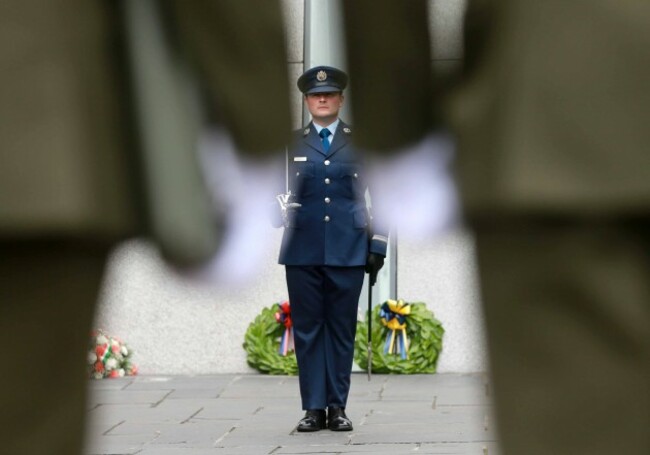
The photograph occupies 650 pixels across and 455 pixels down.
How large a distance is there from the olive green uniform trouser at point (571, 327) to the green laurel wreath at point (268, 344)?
27.2 feet

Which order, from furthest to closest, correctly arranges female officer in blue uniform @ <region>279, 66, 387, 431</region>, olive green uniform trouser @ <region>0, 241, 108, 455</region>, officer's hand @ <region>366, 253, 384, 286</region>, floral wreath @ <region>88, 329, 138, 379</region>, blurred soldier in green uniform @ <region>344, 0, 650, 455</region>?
floral wreath @ <region>88, 329, 138, 379</region>, officer's hand @ <region>366, 253, 384, 286</region>, female officer in blue uniform @ <region>279, 66, 387, 431</region>, olive green uniform trouser @ <region>0, 241, 108, 455</region>, blurred soldier in green uniform @ <region>344, 0, 650, 455</region>

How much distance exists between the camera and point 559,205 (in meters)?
1.78

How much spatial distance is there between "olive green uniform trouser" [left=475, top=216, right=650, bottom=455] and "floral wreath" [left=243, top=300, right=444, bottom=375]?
322 inches

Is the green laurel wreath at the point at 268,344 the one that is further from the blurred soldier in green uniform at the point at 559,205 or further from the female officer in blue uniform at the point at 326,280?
the blurred soldier in green uniform at the point at 559,205

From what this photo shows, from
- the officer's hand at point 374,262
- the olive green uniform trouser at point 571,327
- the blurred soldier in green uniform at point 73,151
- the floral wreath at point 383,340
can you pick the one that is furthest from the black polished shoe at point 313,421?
the olive green uniform trouser at point 571,327

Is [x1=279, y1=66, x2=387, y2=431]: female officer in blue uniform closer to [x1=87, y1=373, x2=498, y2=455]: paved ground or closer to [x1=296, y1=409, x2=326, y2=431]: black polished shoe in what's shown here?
[x1=296, y1=409, x2=326, y2=431]: black polished shoe

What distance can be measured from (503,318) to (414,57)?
32 cm

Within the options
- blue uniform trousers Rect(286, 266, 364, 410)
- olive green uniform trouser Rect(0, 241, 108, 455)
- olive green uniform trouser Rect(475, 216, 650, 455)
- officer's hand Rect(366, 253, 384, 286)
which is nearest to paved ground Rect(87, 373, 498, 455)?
blue uniform trousers Rect(286, 266, 364, 410)

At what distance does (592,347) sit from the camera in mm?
1809

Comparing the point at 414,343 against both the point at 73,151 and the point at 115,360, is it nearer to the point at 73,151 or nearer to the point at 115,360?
the point at 115,360

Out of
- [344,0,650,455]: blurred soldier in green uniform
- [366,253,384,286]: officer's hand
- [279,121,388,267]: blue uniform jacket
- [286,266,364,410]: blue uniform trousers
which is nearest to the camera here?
[344,0,650,455]: blurred soldier in green uniform

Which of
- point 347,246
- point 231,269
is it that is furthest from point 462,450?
point 231,269

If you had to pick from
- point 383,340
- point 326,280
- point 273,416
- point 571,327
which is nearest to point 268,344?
point 383,340

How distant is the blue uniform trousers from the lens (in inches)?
295
